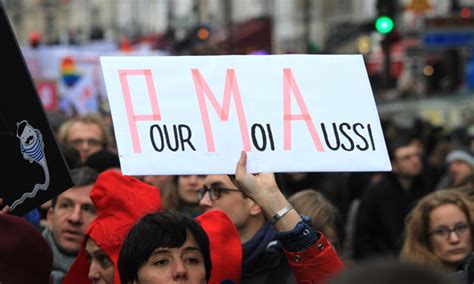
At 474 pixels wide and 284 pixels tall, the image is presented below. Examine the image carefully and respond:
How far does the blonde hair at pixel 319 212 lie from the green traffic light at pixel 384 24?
1023cm

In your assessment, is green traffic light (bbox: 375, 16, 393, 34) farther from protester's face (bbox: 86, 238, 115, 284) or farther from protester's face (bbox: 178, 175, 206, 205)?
protester's face (bbox: 86, 238, 115, 284)

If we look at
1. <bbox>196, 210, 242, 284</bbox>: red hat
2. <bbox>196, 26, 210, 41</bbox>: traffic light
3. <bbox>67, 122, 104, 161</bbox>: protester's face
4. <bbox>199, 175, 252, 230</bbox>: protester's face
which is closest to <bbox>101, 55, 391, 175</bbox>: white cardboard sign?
<bbox>196, 210, 242, 284</bbox>: red hat

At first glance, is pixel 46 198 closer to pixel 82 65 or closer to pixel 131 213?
pixel 131 213

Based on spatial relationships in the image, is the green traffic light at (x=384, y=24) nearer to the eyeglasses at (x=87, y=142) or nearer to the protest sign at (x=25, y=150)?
the eyeglasses at (x=87, y=142)

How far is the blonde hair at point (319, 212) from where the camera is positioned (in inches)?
254

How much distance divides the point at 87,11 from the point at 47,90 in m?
70.3

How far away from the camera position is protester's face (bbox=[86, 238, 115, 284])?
5.17 m

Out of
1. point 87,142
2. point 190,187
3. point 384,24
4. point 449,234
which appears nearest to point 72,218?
point 190,187

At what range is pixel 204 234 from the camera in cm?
463

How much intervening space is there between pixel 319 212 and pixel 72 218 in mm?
1172

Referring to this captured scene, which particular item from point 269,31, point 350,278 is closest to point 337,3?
point 269,31

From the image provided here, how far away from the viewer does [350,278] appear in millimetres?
2605

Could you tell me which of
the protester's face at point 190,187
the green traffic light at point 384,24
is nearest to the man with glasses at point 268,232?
the protester's face at point 190,187

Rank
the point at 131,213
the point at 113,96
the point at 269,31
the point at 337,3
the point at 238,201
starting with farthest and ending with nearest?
the point at 337,3, the point at 269,31, the point at 238,201, the point at 131,213, the point at 113,96
